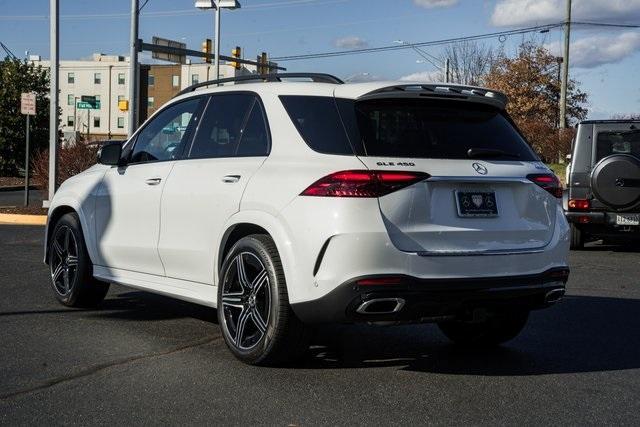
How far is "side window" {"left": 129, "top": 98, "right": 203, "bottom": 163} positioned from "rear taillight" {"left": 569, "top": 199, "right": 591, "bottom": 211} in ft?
26.2

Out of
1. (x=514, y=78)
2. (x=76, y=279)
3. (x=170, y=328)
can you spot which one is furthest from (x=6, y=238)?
(x=514, y=78)

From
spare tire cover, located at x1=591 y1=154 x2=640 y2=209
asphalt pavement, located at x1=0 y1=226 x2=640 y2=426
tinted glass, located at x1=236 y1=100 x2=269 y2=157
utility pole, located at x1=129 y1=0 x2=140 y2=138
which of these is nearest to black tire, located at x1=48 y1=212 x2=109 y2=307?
asphalt pavement, located at x1=0 y1=226 x2=640 y2=426

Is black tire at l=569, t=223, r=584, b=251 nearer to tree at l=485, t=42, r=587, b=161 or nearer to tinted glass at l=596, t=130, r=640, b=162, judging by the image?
tinted glass at l=596, t=130, r=640, b=162

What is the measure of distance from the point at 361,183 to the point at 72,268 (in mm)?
3644

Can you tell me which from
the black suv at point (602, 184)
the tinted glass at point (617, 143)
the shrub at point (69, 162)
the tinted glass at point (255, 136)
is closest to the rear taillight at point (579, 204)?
the black suv at point (602, 184)

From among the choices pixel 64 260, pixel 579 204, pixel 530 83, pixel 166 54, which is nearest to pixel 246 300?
pixel 64 260

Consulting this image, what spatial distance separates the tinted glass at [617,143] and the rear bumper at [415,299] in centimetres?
842

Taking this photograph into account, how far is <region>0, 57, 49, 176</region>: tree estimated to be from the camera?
30906 millimetres

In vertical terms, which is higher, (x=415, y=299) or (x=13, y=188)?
(x=415, y=299)

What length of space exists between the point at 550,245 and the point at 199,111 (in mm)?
2714

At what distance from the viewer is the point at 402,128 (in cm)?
510

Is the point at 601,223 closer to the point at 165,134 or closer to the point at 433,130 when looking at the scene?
the point at 165,134

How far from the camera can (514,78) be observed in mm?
51094

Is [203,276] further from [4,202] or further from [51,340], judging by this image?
[4,202]
